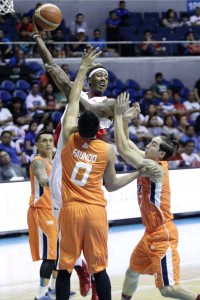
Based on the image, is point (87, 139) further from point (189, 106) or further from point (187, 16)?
point (187, 16)

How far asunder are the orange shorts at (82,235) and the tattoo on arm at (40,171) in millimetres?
1256

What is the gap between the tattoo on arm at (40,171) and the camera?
7.99 m

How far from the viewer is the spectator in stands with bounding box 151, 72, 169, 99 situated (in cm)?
1883

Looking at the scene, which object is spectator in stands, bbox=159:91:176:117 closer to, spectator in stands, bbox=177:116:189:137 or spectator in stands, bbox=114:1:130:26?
spectator in stands, bbox=177:116:189:137

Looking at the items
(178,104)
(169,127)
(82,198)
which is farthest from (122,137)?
(178,104)

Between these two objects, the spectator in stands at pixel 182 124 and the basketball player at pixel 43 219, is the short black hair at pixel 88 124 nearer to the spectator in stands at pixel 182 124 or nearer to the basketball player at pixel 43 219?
the basketball player at pixel 43 219

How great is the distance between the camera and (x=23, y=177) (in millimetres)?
13391

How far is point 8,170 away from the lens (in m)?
13.3

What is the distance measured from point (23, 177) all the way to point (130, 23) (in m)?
8.11

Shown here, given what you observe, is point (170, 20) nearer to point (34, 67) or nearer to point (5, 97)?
point (34, 67)

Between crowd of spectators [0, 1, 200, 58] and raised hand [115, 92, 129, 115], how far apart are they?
11364mm

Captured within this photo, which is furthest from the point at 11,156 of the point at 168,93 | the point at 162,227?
the point at 162,227

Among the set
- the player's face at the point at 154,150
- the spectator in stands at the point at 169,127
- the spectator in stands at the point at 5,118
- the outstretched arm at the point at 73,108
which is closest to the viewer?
the outstretched arm at the point at 73,108

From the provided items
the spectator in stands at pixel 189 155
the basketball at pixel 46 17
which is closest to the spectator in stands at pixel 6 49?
the spectator in stands at pixel 189 155
